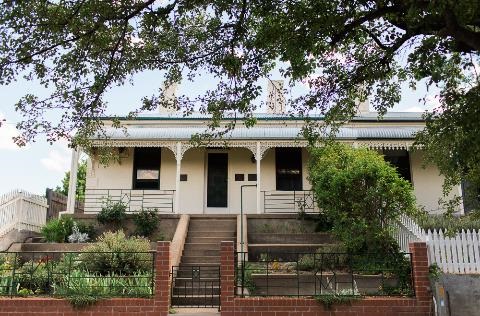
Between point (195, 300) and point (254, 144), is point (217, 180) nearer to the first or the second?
point (254, 144)

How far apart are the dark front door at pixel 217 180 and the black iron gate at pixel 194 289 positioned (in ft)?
23.3

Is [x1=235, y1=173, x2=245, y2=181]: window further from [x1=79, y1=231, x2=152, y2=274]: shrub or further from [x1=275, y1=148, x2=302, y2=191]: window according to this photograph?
[x1=79, y1=231, x2=152, y2=274]: shrub

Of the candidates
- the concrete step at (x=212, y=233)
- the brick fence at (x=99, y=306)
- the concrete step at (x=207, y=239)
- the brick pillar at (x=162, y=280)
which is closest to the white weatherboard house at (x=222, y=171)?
the concrete step at (x=212, y=233)

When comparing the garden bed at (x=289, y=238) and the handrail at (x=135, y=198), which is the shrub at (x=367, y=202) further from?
the handrail at (x=135, y=198)

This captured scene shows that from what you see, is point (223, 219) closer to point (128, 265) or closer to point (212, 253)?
point (212, 253)

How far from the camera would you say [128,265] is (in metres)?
12.0

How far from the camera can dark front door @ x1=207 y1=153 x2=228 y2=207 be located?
2020cm

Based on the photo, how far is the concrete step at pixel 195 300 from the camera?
38.4ft

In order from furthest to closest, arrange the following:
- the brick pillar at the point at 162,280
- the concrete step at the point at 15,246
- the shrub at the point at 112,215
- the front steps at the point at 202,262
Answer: the shrub at the point at 112,215
the concrete step at the point at 15,246
the front steps at the point at 202,262
the brick pillar at the point at 162,280

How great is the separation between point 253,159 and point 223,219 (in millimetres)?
3745

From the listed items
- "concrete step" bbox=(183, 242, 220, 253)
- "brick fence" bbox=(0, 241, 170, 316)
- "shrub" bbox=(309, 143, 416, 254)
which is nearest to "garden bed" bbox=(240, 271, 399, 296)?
"shrub" bbox=(309, 143, 416, 254)

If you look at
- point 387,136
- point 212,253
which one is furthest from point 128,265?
point 387,136

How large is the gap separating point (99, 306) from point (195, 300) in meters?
2.44

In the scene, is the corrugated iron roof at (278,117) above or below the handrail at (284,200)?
above
